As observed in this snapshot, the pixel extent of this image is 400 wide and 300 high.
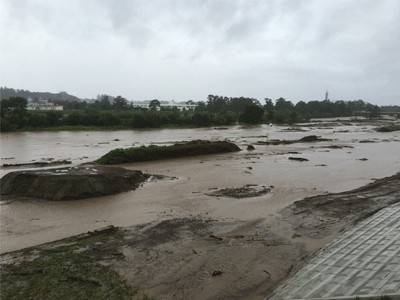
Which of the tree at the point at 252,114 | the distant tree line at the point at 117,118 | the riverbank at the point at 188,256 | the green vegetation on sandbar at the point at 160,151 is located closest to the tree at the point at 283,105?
the distant tree line at the point at 117,118

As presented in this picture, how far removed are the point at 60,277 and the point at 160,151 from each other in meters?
18.6

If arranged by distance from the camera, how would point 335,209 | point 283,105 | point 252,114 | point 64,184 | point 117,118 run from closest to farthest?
point 335,209, point 64,184, point 117,118, point 252,114, point 283,105

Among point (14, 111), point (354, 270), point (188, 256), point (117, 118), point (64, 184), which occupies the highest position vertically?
point (14, 111)

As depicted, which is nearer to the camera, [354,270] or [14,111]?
[354,270]

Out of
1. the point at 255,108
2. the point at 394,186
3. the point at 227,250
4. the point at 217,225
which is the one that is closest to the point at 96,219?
the point at 217,225

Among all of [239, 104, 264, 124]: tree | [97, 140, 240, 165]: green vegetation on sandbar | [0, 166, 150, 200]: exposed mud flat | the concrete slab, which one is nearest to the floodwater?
[0, 166, 150, 200]: exposed mud flat

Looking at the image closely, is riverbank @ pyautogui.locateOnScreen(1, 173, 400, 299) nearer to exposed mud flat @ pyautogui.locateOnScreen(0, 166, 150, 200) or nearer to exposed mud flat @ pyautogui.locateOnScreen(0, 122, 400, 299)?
exposed mud flat @ pyautogui.locateOnScreen(0, 122, 400, 299)

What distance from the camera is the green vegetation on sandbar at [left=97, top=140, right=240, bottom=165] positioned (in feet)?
76.0

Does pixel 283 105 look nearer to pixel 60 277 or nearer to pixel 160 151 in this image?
pixel 160 151

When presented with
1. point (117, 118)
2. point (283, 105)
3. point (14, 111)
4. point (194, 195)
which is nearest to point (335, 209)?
point (194, 195)

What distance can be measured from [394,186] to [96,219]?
11.9 m

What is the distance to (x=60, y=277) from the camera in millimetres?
6770

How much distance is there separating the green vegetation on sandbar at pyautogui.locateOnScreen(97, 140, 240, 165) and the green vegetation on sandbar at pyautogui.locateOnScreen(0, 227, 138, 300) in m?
14.8

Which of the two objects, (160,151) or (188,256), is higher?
(160,151)
